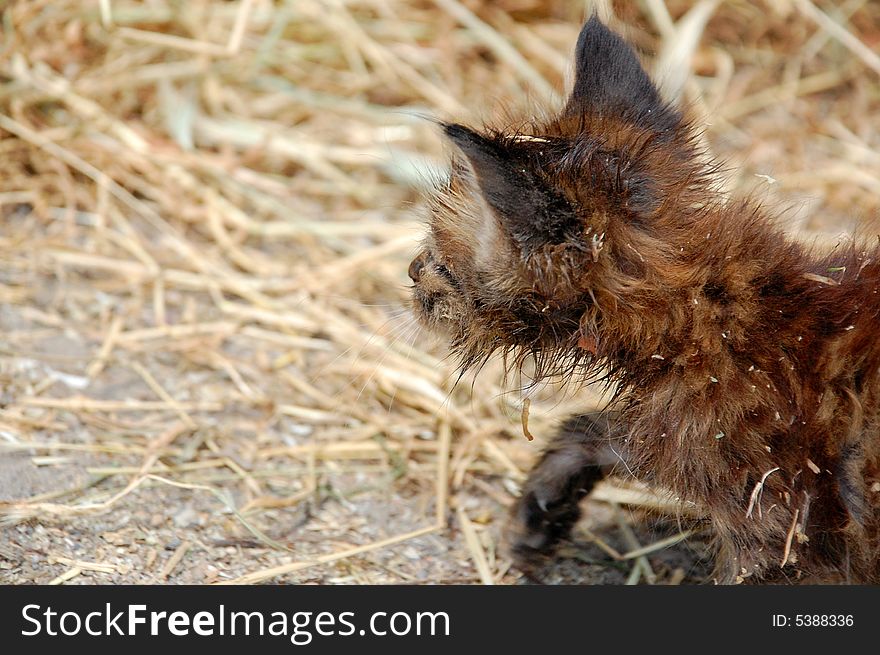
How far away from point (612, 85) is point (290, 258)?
7.23 ft

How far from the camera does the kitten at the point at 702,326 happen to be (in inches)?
102

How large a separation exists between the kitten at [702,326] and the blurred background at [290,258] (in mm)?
444

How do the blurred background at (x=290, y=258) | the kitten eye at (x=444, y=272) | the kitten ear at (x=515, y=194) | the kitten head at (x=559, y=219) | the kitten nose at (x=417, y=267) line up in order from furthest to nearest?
1. the blurred background at (x=290, y=258)
2. the kitten nose at (x=417, y=267)
3. the kitten eye at (x=444, y=272)
4. the kitten head at (x=559, y=219)
5. the kitten ear at (x=515, y=194)

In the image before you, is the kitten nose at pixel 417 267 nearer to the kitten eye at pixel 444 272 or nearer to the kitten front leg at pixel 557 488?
the kitten eye at pixel 444 272

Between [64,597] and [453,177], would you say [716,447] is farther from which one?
[64,597]

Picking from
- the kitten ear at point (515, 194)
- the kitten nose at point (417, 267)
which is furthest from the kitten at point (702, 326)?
the kitten nose at point (417, 267)

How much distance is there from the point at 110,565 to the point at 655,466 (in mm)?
1527

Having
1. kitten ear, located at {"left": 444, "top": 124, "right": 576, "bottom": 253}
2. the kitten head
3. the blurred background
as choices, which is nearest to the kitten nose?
the kitten head

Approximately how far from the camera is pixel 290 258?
15.6 ft

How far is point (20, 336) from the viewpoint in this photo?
12.7 ft

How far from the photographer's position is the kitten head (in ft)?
8.24

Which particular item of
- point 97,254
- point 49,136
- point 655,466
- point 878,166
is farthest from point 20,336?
point 878,166

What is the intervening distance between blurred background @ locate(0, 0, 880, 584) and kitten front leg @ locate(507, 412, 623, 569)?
0.11 m

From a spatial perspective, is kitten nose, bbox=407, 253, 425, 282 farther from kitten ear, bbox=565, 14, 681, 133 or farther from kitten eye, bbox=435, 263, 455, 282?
kitten ear, bbox=565, 14, 681, 133
